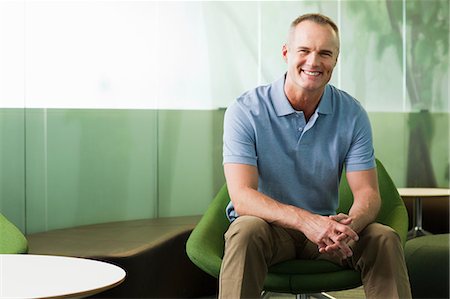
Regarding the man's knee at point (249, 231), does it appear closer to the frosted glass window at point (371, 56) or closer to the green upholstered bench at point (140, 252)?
the green upholstered bench at point (140, 252)

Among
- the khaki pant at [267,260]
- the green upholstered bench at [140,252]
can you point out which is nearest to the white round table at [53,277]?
the khaki pant at [267,260]

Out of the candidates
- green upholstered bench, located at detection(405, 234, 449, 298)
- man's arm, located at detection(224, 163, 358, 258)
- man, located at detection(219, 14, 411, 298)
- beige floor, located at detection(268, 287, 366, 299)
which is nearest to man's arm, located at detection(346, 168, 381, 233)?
man, located at detection(219, 14, 411, 298)

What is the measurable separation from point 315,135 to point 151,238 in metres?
1.94

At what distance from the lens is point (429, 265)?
4.67 meters

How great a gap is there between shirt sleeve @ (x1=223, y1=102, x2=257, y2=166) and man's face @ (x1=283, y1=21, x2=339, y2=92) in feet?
0.82

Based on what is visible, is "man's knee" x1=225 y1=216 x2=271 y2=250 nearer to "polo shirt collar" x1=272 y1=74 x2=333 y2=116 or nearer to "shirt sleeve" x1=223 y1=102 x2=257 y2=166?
"shirt sleeve" x1=223 y1=102 x2=257 y2=166

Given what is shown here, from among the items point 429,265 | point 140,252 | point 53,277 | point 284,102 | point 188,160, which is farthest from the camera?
point 188,160

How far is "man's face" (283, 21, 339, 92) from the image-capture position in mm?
3576

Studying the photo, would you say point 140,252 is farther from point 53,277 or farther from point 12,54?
point 53,277

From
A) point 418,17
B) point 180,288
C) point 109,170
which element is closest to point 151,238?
point 180,288

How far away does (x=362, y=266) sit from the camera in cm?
336

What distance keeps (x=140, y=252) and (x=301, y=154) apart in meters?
1.59

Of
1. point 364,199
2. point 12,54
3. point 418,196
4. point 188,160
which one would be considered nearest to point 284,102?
point 364,199

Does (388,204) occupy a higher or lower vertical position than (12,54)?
lower
